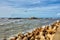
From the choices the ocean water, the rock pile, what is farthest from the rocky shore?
the ocean water

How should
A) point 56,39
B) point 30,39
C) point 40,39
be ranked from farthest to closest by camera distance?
point 30,39 → point 40,39 → point 56,39

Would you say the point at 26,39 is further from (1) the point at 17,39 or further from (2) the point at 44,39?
(2) the point at 44,39

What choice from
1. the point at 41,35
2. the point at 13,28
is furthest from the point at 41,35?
the point at 13,28

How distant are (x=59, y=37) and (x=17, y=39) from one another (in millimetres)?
3364

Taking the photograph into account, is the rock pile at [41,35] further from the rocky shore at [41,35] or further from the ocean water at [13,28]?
the ocean water at [13,28]

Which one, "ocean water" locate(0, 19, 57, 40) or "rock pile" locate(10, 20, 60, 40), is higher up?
"rock pile" locate(10, 20, 60, 40)

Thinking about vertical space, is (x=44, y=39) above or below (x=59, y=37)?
below

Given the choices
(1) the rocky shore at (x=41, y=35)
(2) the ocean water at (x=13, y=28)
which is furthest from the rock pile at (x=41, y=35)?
(2) the ocean water at (x=13, y=28)

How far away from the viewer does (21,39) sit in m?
8.67

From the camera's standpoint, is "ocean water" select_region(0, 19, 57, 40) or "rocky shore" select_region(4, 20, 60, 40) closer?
"rocky shore" select_region(4, 20, 60, 40)

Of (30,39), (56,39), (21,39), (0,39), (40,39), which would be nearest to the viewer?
(56,39)

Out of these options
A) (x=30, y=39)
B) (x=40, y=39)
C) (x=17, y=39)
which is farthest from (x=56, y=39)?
(x=17, y=39)

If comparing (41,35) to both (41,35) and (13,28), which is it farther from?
(13,28)

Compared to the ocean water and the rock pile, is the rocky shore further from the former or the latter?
the ocean water
